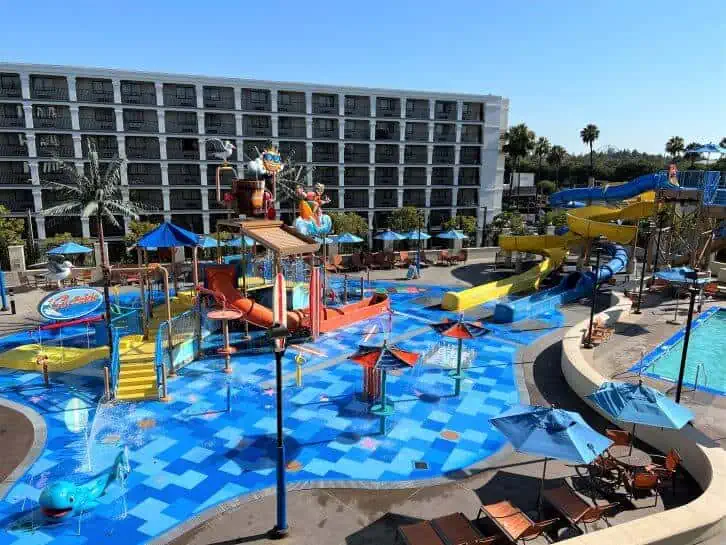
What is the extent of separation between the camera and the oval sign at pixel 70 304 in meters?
19.3

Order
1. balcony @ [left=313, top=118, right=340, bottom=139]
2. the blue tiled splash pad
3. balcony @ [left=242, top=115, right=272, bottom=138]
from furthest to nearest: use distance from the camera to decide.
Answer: balcony @ [left=313, top=118, right=340, bottom=139], balcony @ [left=242, top=115, right=272, bottom=138], the blue tiled splash pad

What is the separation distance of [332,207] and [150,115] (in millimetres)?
21209

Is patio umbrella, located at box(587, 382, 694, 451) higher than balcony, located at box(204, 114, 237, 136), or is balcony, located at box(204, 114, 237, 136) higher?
balcony, located at box(204, 114, 237, 136)

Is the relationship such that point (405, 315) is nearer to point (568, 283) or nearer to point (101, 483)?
point (568, 283)

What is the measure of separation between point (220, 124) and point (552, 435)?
5048 cm

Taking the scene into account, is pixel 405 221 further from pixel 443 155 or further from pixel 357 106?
pixel 357 106

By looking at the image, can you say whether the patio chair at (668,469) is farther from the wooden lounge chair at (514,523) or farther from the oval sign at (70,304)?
the oval sign at (70,304)

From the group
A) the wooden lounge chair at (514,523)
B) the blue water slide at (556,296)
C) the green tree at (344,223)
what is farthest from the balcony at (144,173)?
the wooden lounge chair at (514,523)

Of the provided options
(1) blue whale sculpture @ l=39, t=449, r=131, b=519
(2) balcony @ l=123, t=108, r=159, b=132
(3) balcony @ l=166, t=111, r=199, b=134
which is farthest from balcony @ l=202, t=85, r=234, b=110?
(1) blue whale sculpture @ l=39, t=449, r=131, b=519

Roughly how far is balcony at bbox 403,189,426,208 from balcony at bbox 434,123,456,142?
6.74 m

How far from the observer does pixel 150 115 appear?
166ft

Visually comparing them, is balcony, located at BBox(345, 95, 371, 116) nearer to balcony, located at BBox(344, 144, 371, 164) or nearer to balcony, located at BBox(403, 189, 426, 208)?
balcony, located at BBox(344, 144, 371, 164)

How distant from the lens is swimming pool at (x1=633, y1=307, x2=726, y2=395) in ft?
59.9

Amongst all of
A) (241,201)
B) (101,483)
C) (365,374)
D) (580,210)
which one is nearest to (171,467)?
(101,483)
